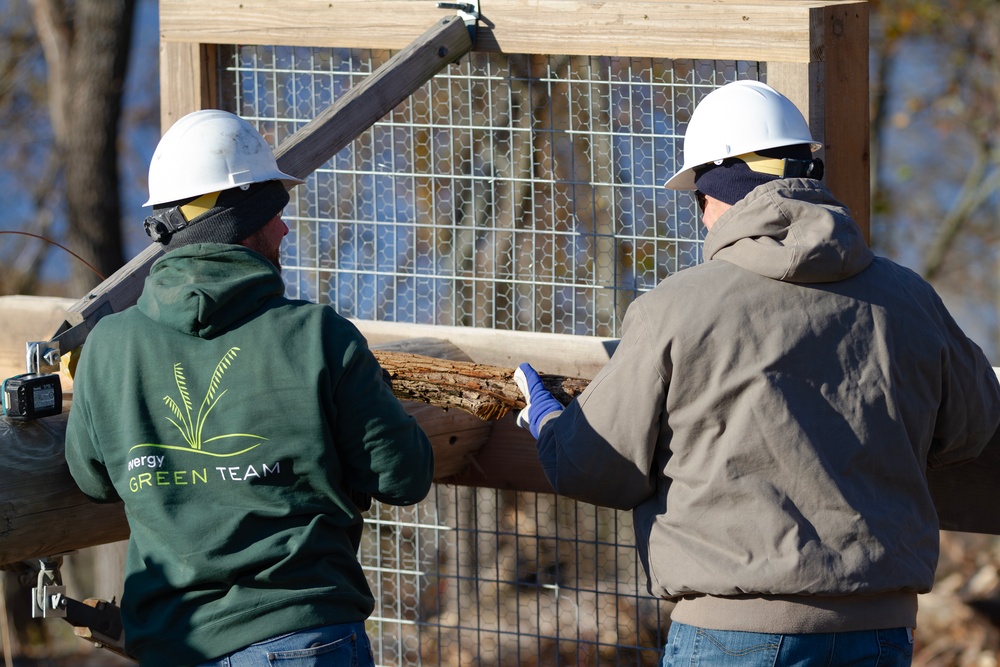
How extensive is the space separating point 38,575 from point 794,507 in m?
1.76

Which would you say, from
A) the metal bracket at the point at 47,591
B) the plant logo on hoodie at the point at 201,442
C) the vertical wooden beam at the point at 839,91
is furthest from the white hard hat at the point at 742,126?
the metal bracket at the point at 47,591

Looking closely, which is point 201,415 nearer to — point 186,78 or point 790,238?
point 790,238

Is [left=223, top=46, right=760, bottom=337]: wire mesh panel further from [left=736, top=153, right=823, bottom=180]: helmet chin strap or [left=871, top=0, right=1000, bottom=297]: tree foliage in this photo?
[left=871, top=0, right=1000, bottom=297]: tree foliage

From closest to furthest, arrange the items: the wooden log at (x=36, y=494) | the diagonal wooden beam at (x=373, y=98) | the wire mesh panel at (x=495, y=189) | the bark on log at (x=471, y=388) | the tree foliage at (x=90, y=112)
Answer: the wooden log at (x=36, y=494)
the bark on log at (x=471, y=388)
the diagonal wooden beam at (x=373, y=98)
the wire mesh panel at (x=495, y=189)
the tree foliage at (x=90, y=112)

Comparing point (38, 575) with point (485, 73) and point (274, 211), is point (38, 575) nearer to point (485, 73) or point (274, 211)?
point (274, 211)

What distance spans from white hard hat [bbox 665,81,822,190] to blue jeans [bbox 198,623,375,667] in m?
1.21

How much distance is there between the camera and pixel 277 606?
212 centimetres

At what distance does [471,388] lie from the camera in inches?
117

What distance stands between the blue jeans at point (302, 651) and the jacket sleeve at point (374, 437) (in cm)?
28

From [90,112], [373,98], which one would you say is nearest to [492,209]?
[373,98]

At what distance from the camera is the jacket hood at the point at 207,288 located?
212cm

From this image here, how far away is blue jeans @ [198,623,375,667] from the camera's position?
213 centimetres

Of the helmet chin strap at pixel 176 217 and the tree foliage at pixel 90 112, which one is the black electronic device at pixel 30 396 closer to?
the helmet chin strap at pixel 176 217

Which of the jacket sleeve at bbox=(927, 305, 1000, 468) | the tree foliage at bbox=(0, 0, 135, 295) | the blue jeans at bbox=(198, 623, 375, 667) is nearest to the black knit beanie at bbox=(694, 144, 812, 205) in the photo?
the jacket sleeve at bbox=(927, 305, 1000, 468)
